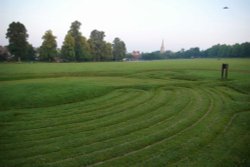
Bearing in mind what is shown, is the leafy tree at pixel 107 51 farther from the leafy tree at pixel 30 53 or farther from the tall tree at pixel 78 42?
the leafy tree at pixel 30 53

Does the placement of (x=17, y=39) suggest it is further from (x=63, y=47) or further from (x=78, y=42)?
(x=78, y=42)

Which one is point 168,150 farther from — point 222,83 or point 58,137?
point 222,83

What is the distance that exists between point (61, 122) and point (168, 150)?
6165mm

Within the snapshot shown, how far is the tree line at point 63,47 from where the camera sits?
7300 centimetres

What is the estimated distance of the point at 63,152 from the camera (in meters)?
8.23

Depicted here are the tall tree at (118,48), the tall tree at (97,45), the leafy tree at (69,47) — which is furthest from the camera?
the tall tree at (118,48)

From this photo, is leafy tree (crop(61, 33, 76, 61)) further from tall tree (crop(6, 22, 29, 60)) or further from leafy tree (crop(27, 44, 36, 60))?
leafy tree (crop(27, 44, 36, 60))

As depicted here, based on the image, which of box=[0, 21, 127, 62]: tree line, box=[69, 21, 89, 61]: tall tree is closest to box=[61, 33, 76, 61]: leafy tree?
box=[0, 21, 127, 62]: tree line

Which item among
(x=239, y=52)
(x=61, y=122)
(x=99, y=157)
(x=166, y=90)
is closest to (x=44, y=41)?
(x=166, y=90)

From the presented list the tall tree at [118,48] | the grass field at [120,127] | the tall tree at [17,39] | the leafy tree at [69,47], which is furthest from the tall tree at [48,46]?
the grass field at [120,127]

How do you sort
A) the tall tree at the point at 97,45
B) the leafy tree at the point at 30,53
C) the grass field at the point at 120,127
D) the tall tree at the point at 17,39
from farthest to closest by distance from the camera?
1. the tall tree at the point at 97,45
2. the leafy tree at the point at 30,53
3. the tall tree at the point at 17,39
4. the grass field at the point at 120,127

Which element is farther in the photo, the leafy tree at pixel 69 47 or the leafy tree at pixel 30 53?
the leafy tree at pixel 30 53

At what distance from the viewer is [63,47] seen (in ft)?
258

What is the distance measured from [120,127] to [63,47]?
73152 mm
